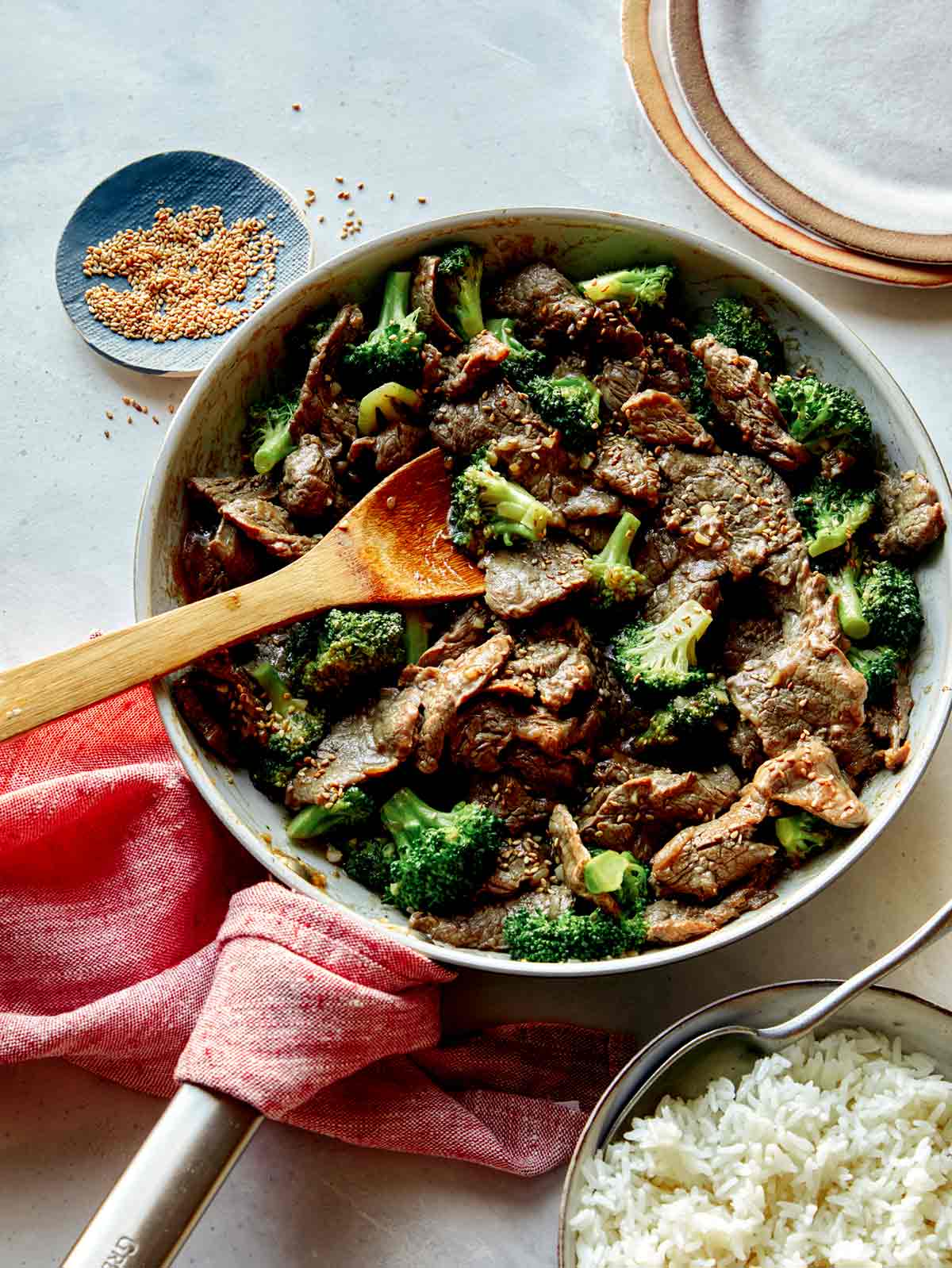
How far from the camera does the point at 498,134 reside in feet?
13.2

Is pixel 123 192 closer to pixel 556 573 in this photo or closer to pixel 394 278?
pixel 394 278

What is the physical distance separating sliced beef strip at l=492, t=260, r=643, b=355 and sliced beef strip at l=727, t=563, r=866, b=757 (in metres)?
0.95

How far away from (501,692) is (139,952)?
49.7 inches

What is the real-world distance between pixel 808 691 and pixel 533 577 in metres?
0.78

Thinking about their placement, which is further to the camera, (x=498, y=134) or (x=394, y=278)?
(x=498, y=134)

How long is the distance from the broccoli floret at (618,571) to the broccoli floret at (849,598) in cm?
51

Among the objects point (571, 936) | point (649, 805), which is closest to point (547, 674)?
point (649, 805)

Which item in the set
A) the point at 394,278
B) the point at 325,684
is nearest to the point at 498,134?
the point at 394,278

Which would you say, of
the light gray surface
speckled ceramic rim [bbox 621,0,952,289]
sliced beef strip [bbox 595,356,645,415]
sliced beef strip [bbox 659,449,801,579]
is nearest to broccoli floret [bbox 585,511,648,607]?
sliced beef strip [bbox 659,449,801,579]

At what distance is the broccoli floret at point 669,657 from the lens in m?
3.12

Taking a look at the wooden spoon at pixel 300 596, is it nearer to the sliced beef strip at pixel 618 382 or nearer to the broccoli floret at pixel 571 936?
the sliced beef strip at pixel 618 382

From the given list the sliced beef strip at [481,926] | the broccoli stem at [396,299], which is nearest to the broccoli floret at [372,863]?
the sliced beef strip at [481,926]

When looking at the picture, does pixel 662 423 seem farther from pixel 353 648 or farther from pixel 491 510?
pixel 353 648

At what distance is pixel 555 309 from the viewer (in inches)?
134
